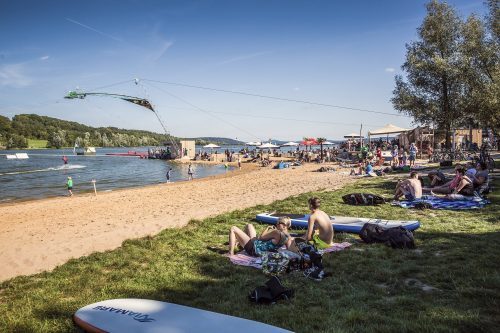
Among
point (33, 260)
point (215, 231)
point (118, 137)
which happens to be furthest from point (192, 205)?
point (118, 137)

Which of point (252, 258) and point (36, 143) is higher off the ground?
point (36, 143)

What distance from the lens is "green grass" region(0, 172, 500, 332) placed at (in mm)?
4277

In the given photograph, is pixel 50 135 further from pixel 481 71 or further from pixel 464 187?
pixel 464 187

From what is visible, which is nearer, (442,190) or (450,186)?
(450,186)

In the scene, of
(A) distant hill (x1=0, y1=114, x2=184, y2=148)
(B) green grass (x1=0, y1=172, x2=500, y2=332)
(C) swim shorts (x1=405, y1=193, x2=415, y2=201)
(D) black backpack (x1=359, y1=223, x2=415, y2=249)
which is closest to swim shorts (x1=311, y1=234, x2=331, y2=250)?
(B) green grass (x1=0, y1=172, x2=500, y2=332)

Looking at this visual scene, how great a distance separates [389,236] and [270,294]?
3536 mm

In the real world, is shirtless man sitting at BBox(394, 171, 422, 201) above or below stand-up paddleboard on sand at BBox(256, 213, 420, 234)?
above

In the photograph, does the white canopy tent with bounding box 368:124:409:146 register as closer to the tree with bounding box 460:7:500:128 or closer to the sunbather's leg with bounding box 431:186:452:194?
the tree with bounding box 460:7:500:128

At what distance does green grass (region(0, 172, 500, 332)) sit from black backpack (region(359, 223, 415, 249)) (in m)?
0.20

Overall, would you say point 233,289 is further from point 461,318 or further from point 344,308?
point 461,318

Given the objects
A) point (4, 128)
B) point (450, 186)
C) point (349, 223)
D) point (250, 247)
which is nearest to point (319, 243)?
point (250, 247)

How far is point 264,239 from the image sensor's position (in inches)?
277

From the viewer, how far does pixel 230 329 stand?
11.9 ft

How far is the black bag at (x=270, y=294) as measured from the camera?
15.8 feet
